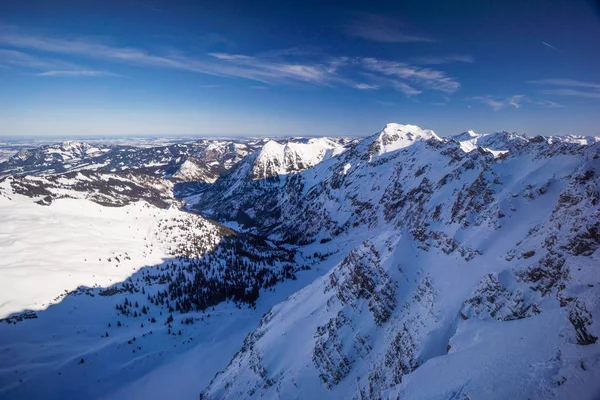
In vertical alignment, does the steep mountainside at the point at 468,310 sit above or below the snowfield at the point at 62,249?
above

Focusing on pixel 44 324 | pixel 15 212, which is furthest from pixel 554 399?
pixel 15 212

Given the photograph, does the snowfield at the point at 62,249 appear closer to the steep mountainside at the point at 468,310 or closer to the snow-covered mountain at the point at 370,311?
the snow-covered mountain at the point at 370,311

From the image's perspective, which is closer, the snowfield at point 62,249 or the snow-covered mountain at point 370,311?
the snow-covered mountain at point 370,311

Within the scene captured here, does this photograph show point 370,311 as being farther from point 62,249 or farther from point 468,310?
point 62,249

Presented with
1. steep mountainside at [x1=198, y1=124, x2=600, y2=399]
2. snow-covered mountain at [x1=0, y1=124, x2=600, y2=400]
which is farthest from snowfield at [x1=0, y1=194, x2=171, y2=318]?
steep mountainside at [x1=198, y1=124, x2=600, y2=399]

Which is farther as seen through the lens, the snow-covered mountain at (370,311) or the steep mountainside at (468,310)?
the snow-covered mountain at (370,311)

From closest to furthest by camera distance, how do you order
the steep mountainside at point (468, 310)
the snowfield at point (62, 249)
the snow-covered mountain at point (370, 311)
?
the steep mountainside at point (468, 310) < the snow-covered mountain at point (370, 311) < the snowfield at point (62, 249)

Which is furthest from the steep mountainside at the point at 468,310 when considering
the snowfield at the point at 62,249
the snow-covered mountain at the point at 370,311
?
the snowfield at the point at 62,249

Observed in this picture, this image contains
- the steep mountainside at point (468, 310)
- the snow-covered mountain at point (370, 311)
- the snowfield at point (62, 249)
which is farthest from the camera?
the snowfield at point (62, 249)

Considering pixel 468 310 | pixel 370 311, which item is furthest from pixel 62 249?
pixel 468 310
